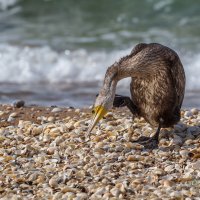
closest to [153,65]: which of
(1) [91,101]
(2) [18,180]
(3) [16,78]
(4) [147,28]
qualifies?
(2) [18,180]

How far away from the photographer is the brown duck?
22.6 feet

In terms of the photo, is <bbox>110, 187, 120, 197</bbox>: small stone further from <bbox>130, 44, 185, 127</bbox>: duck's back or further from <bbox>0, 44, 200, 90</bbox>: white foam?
<bbox>0, 44, 200, 90</bbox>: white foam

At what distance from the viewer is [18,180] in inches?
245

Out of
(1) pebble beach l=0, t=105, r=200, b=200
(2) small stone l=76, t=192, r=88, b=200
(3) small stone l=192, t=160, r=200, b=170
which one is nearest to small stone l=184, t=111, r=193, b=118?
(1) pebble beach l=0, t=105, r=200, b=200

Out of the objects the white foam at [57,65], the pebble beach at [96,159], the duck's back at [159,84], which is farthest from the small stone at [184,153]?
the white foam at [57,65]

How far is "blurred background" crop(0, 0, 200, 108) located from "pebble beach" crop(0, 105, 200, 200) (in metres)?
2.12

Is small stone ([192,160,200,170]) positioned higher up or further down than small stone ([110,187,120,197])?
higher up

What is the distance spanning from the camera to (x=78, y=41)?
14.8 meters

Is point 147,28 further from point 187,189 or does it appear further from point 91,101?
point 187,189

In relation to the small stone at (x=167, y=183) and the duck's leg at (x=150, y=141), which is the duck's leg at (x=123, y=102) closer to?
the duck's leg at (x=150, y=141)

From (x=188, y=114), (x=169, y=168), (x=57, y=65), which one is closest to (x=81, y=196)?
(x=169, y=168)

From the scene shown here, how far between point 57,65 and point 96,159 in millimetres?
6338

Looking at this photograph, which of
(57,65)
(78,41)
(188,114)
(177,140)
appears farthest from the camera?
(78,41)

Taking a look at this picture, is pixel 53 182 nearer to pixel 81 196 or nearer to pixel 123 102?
pixel 81 196
